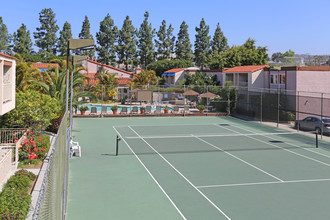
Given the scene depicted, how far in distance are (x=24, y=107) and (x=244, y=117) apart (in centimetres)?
2327

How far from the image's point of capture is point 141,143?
25.4m

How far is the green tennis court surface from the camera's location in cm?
1273

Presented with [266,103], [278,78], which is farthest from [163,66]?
[266,103]

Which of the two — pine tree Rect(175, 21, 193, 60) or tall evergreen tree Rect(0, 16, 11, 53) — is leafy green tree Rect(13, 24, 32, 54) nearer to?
tall evergreen tree Rect(0, 16, 11, 53)

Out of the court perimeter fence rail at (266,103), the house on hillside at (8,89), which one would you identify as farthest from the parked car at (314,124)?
the house on hillside at (8,89)

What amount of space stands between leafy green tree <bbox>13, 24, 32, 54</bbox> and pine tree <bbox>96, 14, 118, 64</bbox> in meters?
18.0

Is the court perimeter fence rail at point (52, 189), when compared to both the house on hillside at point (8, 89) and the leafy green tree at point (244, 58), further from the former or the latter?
→ the leafy green tree at point (244, 58)

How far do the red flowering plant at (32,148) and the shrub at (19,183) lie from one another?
371cm

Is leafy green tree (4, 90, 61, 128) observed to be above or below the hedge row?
above

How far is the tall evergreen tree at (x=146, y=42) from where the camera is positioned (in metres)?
104

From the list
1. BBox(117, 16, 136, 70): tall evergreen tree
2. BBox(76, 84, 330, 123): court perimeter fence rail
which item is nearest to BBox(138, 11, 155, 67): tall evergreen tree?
BBox(117, 16, 136, 70): tall evergreen tree

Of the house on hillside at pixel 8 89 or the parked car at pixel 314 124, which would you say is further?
the parked car at pixel 314 124

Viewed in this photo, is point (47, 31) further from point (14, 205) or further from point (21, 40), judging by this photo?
point (14, 205)

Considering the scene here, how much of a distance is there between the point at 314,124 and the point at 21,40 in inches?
3535
